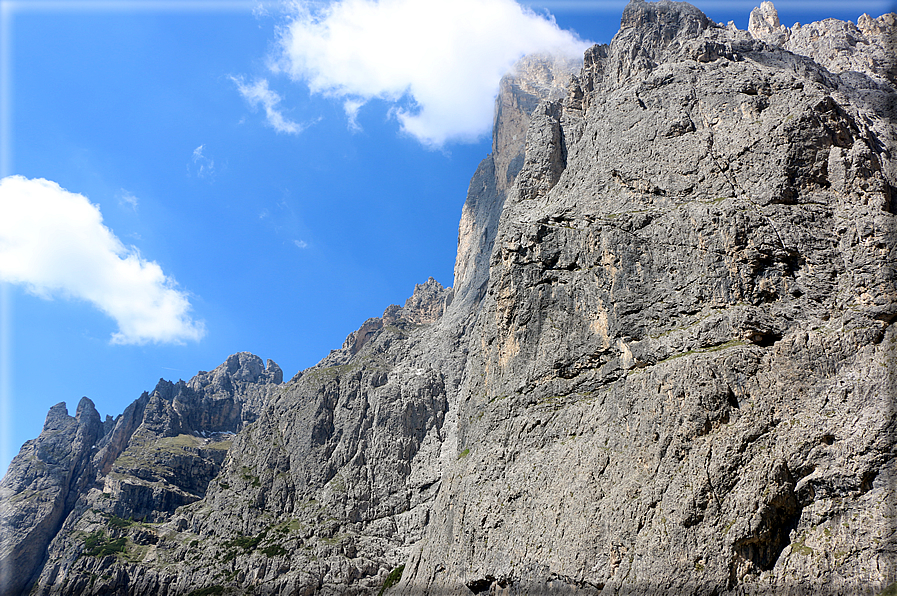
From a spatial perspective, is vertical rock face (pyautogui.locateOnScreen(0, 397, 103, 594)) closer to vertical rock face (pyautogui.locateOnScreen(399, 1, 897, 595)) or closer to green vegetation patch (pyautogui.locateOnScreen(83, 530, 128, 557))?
green vegetation patch (pyautogui.locateOnScreen(83, 530, 128, 557))

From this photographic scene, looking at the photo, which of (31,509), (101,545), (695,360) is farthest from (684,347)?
(31,509)

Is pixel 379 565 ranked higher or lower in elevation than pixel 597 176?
lower

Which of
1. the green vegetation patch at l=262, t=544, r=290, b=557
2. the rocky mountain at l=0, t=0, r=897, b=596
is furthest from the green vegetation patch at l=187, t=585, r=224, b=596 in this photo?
the rocky mountain at l=0, t=0, r=897, b=596

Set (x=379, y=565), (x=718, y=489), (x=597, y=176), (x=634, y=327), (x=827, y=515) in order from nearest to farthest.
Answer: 1. (x=827, y=515)
2. (x=718, y=489)
3. (x=634, y=327)
4. (x=597, y=176)
5. (x=379, y=565)

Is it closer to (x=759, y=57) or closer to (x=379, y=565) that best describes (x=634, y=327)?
(x=759, y=57)

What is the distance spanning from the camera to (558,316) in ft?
249

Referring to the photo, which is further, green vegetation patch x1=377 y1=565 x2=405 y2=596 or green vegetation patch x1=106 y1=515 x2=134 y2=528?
green vegetation patch x1=106 y1=515 x2=134 y2=528

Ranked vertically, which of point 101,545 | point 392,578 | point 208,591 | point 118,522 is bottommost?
point 208,591

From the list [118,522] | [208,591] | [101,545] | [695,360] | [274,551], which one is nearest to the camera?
[695,360]

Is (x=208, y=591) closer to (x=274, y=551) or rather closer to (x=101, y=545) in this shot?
(x=274, y=551)

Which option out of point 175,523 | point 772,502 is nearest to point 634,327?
point 772,502

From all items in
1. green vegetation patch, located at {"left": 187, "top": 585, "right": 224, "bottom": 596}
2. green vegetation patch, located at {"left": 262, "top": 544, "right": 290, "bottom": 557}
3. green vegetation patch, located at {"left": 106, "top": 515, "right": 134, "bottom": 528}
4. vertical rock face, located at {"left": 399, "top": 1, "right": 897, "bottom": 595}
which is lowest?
green vegetation patch, located at {"left": 187, "top": 585, "right": 224, "bottom": 596}

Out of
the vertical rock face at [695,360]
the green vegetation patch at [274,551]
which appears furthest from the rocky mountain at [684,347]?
the green vegetation patch at [274,551]

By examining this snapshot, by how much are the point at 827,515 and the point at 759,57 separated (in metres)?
75.7
